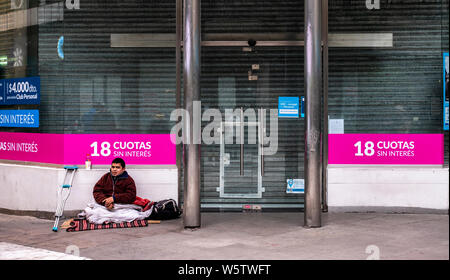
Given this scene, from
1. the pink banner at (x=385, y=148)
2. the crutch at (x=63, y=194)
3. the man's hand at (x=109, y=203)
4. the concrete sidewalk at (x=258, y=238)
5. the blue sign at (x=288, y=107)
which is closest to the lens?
the concrete sidewalk at (x=258, y=238)

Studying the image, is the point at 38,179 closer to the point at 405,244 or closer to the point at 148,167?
the point at 148,167

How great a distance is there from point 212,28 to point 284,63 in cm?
138

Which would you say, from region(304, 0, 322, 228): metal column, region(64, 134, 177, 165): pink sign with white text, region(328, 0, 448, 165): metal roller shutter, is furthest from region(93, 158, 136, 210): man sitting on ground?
region(328, 0, 448, 165): metal roller shutter

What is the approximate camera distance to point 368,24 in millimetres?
10148

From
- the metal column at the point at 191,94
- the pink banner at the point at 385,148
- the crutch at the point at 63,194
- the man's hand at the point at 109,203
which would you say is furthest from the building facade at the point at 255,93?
→ the metal column at the point at 191,94

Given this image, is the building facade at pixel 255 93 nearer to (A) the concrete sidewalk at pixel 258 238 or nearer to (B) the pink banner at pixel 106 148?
(B) the pink banner at pixel 106 148

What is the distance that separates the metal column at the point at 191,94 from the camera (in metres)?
8.75

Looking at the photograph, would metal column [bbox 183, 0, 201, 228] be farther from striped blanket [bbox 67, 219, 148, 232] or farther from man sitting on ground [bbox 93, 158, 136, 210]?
man sitting on ground [bbox 93, 158, 136, 210]

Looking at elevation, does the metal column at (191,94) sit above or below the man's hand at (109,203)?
above

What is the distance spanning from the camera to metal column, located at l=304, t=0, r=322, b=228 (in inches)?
345

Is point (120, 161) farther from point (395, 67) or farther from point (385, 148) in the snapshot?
point (395, 67)

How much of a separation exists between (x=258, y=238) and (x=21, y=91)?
514 centimetres

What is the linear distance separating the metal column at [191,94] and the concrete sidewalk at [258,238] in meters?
0.32
